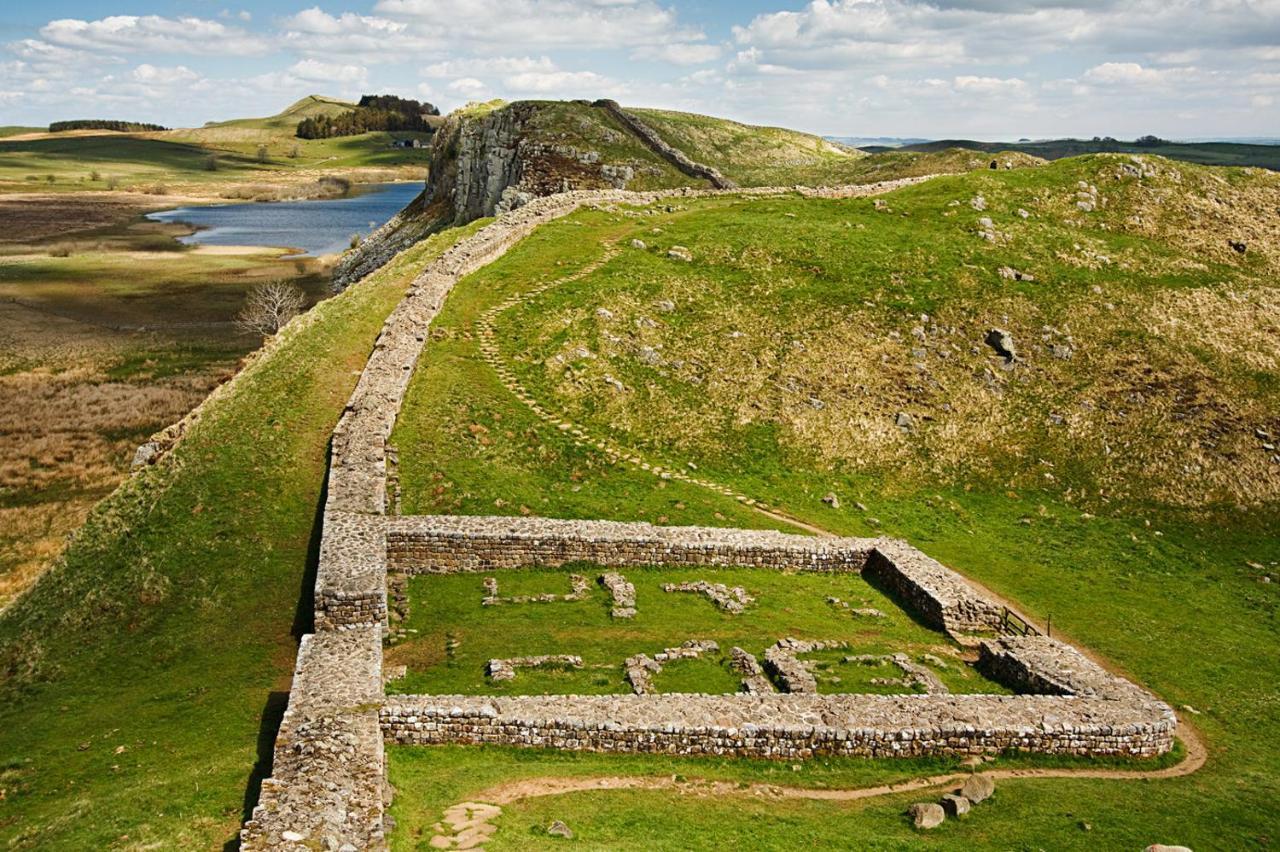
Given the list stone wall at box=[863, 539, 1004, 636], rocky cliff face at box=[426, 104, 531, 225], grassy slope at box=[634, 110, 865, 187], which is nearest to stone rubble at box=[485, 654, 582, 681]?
stone wall at box=[863, 539, 1004, 636]

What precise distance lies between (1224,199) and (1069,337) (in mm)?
26453

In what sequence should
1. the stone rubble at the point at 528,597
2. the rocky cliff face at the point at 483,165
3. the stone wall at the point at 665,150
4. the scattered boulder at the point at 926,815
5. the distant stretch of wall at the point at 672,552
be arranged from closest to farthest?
1. the scattered boulder at the point at 926,815
2. the stone rubble at the point at 528,597
3. the distant stretch of wall at the point at 672,552
4. the rocky cliff face at the point at 483,165
5. the stone wall at the point at 665,150

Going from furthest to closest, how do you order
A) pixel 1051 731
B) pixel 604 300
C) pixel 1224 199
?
pixel 1224 199
pixel 604 300
pixel 1051 731

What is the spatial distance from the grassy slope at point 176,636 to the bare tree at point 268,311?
50.9 meters

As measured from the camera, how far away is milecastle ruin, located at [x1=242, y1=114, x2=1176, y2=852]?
18938 millimetres

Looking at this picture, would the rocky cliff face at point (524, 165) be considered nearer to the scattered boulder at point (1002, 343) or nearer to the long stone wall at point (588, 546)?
the scattered boulder at point (1002, 343)

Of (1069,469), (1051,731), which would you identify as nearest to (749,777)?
(1051,731)

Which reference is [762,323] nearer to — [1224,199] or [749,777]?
[749,777]

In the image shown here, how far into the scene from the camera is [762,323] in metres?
52.3

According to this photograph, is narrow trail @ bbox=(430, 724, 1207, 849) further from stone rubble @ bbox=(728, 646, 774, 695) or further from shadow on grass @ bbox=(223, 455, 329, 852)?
shadow on grass @ bbox=(223, 455, 329, 852)

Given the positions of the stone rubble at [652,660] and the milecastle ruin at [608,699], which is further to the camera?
the stone rubble at [652,660]

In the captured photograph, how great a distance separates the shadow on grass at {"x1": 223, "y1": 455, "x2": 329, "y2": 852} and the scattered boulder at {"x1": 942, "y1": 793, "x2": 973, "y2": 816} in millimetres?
15271

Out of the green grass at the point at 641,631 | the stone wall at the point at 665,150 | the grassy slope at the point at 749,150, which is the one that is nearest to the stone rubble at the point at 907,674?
the green grass at the point at 641,631

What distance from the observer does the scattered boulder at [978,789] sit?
21000 millimetres
